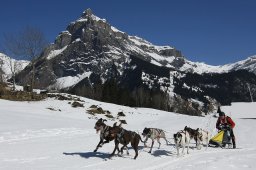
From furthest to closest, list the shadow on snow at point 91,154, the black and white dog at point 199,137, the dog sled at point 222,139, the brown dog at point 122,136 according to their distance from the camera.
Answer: the dog sled at point 222,139 → the black and white dog at point 199,137 → the shadow on snow at point 91,154 → the brown dog at point 122,136

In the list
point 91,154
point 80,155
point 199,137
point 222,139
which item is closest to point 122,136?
point 91,154

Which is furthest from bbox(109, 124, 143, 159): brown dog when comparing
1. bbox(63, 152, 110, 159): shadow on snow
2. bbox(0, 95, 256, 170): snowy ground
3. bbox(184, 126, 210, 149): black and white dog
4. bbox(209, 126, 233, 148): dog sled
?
bbox(209, 126, 233, 148): dog sled

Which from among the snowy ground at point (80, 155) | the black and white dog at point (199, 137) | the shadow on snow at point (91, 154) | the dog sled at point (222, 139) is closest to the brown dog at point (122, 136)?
the snowy ground at point (80, 155)

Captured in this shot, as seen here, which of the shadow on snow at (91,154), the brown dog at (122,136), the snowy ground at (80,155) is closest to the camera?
the snowy ground at (80,155)

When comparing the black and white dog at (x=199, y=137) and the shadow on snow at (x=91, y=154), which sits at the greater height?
the black and white dog at (x=199, y=137)

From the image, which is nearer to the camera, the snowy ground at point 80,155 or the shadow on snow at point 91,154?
the snowy ground at point 80,155

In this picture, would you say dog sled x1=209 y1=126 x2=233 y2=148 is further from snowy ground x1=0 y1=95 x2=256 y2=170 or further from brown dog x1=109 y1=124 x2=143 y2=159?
brown dog x1=109 y1=124 x2=143 y2=159

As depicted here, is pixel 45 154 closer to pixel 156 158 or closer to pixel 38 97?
pixel 156 158

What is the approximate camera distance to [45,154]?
1585 cm

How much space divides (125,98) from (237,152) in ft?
295

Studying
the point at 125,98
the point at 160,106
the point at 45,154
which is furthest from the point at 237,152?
the point at 160,106

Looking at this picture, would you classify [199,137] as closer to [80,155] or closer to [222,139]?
[222,139]

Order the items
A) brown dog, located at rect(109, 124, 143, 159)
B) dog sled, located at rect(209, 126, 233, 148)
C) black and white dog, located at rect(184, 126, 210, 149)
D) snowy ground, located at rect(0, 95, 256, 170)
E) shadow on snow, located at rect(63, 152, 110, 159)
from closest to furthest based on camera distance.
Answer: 1. snowy ground, located at rect(0, 95, 256, 170)
2. brown dog, located at rect(109, 124, 143, 159)
3. shadow on snow, located at rect(63, 152, 110, 159)
4. black and white dog, located at rect(184, 126, 210, 149)
5. dog sled, located at rect(209, 126, 233, 148)

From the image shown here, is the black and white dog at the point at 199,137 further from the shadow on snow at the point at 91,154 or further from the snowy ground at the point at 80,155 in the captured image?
the shadow on snow at the point at 91,154
